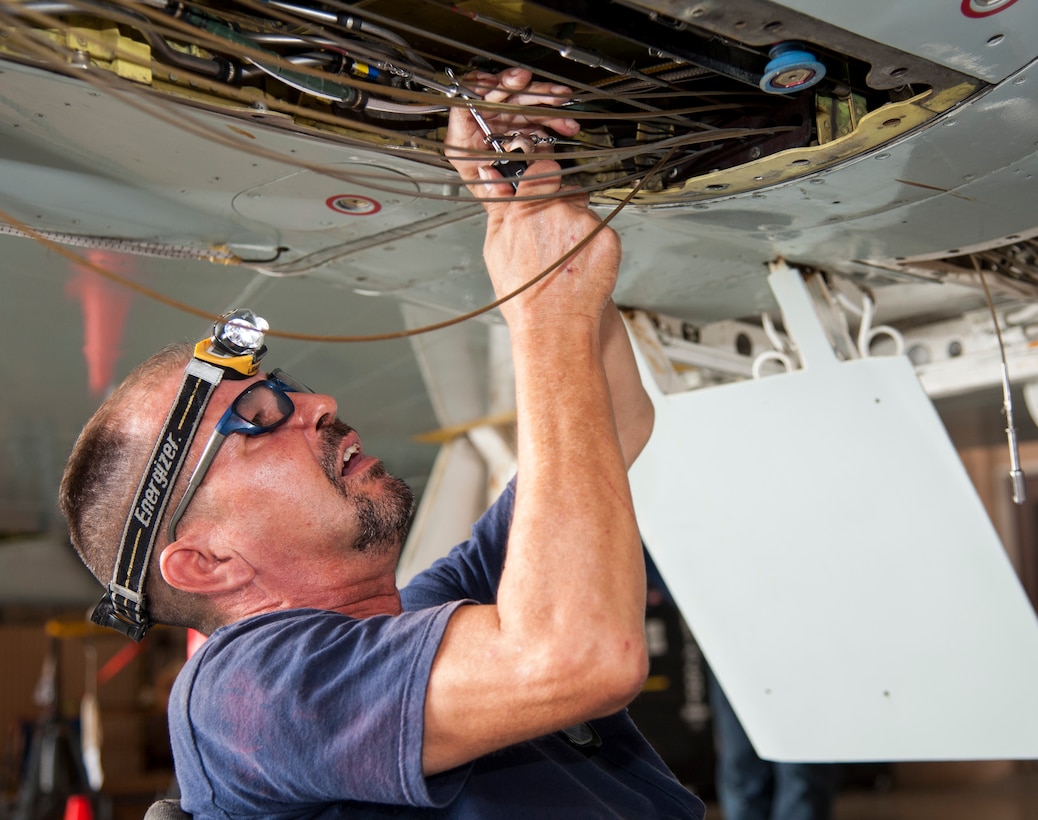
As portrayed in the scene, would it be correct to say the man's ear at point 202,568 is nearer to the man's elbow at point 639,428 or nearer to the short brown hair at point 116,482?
the short brown hair at point 116,482

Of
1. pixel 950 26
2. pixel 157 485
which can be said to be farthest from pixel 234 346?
pixel 950 26

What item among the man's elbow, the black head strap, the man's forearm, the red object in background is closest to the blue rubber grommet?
the man's forearm

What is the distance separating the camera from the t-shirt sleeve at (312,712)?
0.98 m

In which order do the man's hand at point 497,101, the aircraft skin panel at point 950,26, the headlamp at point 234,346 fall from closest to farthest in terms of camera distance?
1. the aircraft skin panel at point 950,26
2. the man's hand at point 497,101
3. the headlamp at point 234,346

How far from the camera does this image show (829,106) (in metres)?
1.39

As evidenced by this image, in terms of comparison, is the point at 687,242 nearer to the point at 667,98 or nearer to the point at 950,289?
the point at 667,98

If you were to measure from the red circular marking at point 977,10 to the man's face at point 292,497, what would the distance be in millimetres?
930

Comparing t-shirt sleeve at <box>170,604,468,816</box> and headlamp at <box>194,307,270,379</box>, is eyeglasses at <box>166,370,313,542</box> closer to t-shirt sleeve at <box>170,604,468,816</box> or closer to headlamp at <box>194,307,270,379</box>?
headlamp at <box>194,307,270,379</box>

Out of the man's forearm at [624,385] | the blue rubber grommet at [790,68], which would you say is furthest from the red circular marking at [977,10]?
the man's forearm at [624,385]

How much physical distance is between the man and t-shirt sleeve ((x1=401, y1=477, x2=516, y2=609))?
3cm

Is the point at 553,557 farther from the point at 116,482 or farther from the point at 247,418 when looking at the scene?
the point at 116,482

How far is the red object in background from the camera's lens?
201 cm

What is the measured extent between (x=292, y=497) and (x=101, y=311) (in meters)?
1.41

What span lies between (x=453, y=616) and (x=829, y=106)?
90 cm
